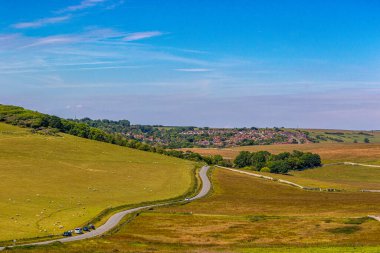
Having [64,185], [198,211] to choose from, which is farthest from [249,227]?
[64,185]

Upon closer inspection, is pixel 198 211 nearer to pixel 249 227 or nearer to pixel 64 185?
pixel 249 227

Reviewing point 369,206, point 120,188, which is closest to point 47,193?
point 120,188

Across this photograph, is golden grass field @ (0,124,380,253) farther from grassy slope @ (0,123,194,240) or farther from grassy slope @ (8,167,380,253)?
grassy slope @ (0,123,194,240)

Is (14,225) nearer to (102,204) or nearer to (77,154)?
(102,204)

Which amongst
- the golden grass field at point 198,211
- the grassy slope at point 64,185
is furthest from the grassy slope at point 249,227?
the grassy slope at point 64,185

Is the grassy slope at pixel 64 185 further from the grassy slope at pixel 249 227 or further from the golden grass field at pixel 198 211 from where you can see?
the grassy slope at pixel 249 227

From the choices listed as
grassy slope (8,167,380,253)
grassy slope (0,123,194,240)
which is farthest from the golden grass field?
grassy slope (0,123,194,240)
